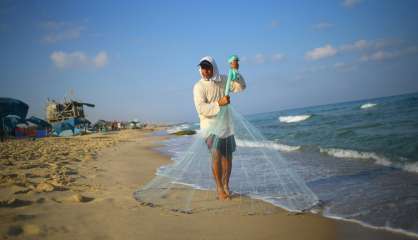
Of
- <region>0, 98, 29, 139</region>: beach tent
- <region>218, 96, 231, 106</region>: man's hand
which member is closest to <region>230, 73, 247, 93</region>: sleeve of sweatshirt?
<region>218, 96, 231, 106</region>: man's hand

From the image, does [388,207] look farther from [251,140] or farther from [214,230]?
[214,230]

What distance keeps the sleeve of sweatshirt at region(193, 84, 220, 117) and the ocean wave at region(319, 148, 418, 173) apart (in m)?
4.26

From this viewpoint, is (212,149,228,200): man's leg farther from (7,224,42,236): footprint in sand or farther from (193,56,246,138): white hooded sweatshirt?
(7,224,42,236): footprint in sand

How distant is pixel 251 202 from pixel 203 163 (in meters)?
1.00

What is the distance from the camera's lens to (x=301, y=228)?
2.93 m

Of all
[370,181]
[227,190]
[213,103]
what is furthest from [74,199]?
[370,181]

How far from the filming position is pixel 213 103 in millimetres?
3854

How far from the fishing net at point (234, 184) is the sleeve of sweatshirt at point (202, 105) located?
0.10 metres

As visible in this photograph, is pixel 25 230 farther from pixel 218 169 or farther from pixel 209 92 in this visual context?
pixel 209 92

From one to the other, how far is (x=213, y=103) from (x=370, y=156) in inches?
204

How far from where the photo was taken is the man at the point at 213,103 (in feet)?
12.9

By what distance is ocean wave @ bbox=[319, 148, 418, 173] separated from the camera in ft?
18.5

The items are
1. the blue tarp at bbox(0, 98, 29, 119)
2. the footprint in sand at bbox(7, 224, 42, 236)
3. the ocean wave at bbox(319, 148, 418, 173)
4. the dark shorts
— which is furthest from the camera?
the blue tarp at bbox(0, 98, 29, 119)

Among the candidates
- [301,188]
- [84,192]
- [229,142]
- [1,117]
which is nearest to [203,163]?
[229,142]
